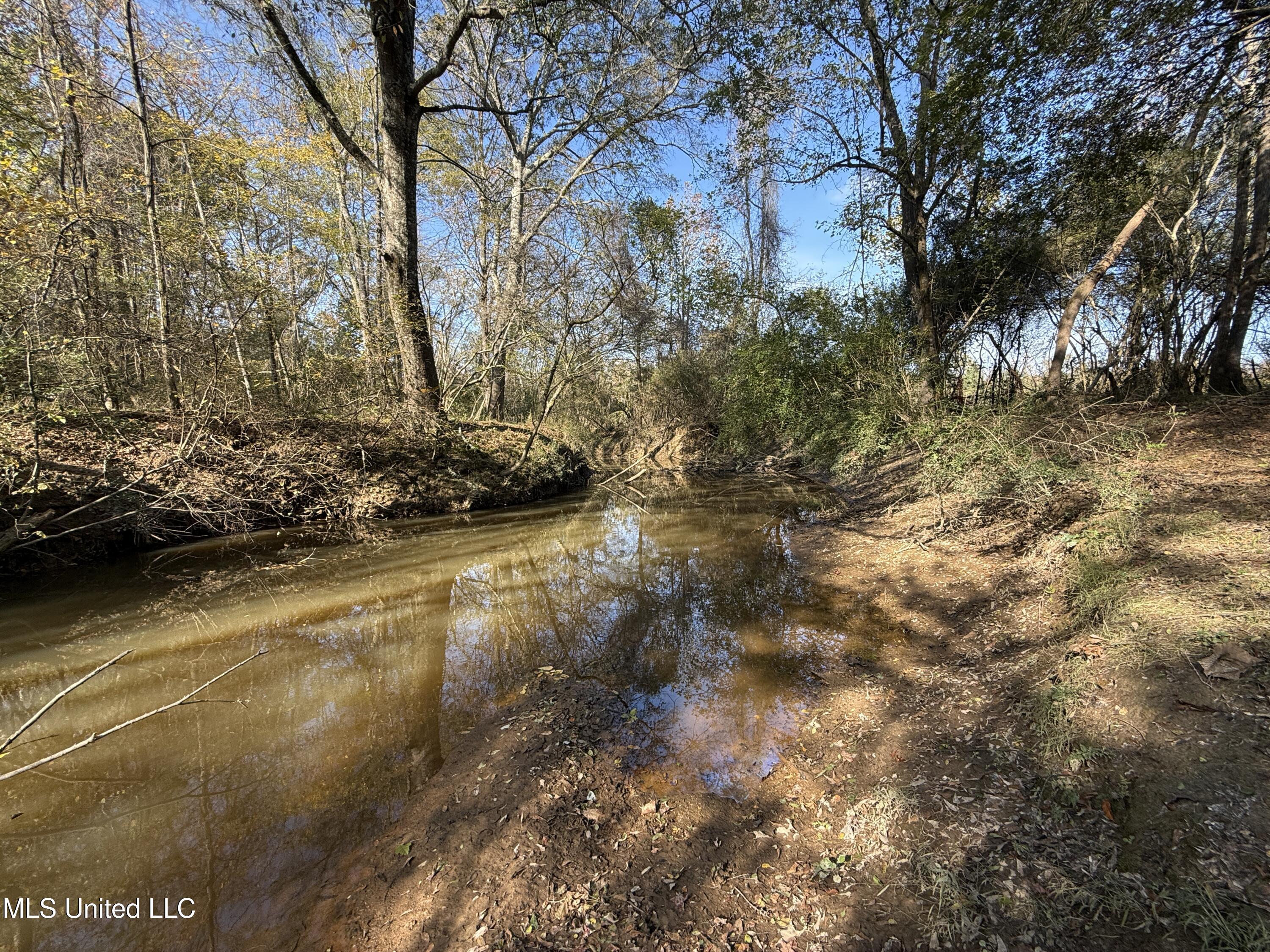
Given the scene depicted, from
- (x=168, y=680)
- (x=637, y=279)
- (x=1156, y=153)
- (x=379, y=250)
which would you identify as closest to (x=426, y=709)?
(x=168, y=680)

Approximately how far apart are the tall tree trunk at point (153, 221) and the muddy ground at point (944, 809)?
25.0 ft

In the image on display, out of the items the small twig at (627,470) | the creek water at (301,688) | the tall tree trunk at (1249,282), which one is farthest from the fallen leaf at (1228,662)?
the small twig at (627,470)

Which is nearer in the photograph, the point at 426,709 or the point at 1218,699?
the point at 1218,699

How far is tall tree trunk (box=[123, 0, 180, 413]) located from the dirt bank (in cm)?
91

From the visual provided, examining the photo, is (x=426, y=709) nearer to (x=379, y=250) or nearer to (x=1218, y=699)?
(x=1218, y=699)

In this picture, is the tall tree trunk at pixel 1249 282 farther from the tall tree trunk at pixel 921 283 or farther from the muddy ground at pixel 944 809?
the muddy ground at pixel 944 809

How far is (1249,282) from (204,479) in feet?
45.1

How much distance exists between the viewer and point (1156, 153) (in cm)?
645

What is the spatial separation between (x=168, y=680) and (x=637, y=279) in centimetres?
1378

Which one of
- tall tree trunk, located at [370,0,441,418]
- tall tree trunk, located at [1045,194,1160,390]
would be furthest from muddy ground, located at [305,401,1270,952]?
tall tree trunk, located at [370,0,441,418]

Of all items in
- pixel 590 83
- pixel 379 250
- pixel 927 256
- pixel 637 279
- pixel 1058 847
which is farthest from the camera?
pixel 637 279

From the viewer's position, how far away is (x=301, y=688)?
12.8 feet

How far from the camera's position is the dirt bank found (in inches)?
205

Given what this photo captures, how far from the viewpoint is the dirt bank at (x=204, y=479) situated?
5.20 metres
